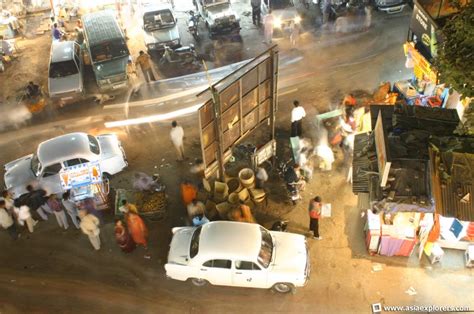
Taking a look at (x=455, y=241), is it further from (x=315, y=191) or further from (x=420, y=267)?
(x=315, y=191)

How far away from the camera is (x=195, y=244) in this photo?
11008 mm

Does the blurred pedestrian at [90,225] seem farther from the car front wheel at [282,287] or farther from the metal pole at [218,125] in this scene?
the car front wheel at [282,287]

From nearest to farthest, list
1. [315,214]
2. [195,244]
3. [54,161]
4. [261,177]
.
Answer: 1. [195,244]
2. [315,214]
3. [261,177]
4. [54,161]

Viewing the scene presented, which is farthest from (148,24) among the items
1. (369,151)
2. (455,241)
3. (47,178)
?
(455,241)

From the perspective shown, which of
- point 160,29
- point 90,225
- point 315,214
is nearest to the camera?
point 90,225

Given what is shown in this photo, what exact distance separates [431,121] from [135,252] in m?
8.46

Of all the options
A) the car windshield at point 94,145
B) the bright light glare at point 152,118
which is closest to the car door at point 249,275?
the car windshield at point 94,145

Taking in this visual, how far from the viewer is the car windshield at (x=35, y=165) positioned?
13280 millimetres

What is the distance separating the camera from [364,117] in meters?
13.9

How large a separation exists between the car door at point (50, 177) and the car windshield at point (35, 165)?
0.27m

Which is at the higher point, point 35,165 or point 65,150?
point 65,150

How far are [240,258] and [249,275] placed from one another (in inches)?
20.3

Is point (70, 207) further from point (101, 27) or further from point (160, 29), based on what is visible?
point (160, 29)

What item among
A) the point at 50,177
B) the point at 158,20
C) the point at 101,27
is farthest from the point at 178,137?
the point at 101,27
